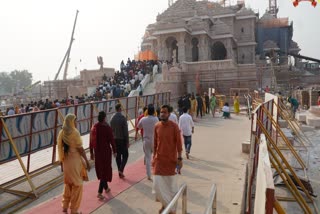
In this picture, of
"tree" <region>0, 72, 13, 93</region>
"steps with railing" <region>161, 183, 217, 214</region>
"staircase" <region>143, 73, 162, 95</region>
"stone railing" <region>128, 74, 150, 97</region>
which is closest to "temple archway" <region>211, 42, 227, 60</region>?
"staircase" <region>143, 73, 162, 95</region>

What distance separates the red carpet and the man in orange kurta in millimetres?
1317

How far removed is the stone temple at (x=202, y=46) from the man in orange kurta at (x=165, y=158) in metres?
16.8

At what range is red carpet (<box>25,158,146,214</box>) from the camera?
16.6 feet

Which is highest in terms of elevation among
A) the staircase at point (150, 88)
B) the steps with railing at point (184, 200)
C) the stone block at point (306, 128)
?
the staircase at point (150, 88)

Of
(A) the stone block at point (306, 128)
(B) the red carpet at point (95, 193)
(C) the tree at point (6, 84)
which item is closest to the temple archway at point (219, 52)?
(A) the stone block at point (306, 128)

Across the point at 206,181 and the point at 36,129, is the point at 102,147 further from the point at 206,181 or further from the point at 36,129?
the point at 206,181

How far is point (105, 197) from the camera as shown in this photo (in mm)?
5516

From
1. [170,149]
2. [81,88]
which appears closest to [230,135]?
[170,149]

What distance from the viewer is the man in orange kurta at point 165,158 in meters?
4.50

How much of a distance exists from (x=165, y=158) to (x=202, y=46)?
31973mm

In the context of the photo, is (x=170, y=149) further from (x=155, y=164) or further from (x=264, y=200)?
(x=264, y=200)

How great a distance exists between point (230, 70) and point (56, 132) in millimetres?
20844

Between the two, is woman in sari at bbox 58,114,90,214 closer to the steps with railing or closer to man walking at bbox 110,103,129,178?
man walking at bbox 110,103,129,178

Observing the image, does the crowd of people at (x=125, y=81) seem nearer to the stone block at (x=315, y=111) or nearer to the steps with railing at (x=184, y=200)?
the stone block at (x=315, y=111)
